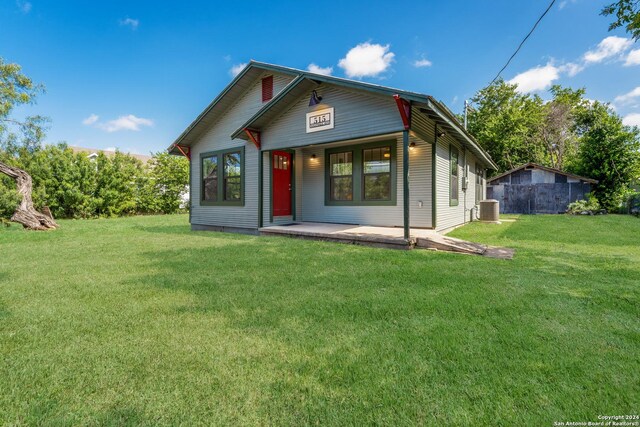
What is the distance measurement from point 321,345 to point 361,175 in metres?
6.74

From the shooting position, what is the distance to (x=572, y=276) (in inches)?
144

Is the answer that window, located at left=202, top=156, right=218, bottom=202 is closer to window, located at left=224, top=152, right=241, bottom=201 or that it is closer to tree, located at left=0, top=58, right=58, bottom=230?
window, located at left=224, top=152, right=241, bottom=201

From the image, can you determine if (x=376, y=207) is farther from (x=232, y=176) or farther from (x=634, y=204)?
(x=634, y=204)

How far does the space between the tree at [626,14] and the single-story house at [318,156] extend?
8.06ft

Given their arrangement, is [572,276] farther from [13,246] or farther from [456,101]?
[456,101]

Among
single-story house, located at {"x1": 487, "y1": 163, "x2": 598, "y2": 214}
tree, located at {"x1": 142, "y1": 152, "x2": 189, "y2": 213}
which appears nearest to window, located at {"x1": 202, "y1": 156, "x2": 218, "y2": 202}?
tree, located at {"x1": 142, "y1": 152, "x2": 189, "y2": 213}

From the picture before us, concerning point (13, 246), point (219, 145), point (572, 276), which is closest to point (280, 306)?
point (572, 276)

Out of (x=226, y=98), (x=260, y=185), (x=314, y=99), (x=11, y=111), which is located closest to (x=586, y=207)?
(x=314, y=99)

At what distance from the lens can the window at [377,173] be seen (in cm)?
800

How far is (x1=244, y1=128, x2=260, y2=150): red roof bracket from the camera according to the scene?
7951 mm

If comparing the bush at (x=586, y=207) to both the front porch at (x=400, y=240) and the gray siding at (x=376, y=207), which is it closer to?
the gray siding at (x=376, y=207)

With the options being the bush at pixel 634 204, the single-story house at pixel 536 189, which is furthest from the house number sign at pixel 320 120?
the bush at pixel 634 204

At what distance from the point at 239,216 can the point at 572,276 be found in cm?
757

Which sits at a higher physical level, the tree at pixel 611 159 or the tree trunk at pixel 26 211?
the tree at pixel 611 159
